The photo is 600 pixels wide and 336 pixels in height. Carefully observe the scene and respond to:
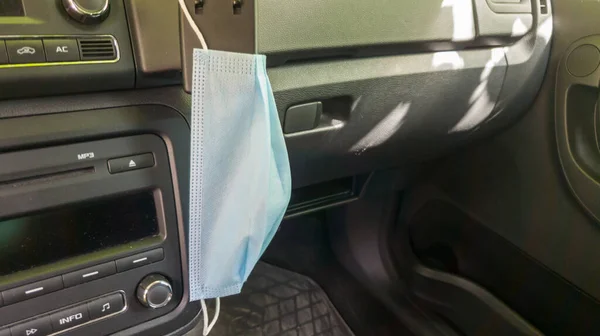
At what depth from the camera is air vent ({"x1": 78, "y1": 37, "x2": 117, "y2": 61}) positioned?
19.3 inches

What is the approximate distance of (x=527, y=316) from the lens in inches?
39.9

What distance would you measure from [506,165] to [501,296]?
0.27 metres

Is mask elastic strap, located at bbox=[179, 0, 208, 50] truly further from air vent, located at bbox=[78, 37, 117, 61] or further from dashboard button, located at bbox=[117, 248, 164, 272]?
dashboard button, located at bbox=[117, 248, 164, 272]

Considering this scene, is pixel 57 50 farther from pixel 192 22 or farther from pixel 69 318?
pixel 69 318

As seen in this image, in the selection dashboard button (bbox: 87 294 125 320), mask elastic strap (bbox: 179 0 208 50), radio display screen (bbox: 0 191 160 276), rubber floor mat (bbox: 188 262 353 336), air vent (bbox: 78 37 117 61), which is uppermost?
mask elastic strap (bbox: 179 0 208 50)

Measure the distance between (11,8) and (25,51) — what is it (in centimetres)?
4

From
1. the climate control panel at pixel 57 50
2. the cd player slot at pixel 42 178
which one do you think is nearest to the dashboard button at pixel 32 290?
the cd player slot at pixel 42 178

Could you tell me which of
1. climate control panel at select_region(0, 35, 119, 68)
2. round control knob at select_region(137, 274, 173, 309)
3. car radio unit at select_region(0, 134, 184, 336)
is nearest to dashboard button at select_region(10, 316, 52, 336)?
car radio unit at select_region(0, 134, 184, 336)

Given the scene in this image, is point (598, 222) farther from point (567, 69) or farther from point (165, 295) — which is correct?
point (165, 295)

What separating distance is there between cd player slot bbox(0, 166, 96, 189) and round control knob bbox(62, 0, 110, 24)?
168mm

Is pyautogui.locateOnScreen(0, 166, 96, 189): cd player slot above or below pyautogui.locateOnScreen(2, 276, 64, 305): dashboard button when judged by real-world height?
above

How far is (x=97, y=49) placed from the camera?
499 millimetres

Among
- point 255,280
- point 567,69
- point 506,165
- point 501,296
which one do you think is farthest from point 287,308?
point 567,69

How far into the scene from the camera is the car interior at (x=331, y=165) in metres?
0.51
